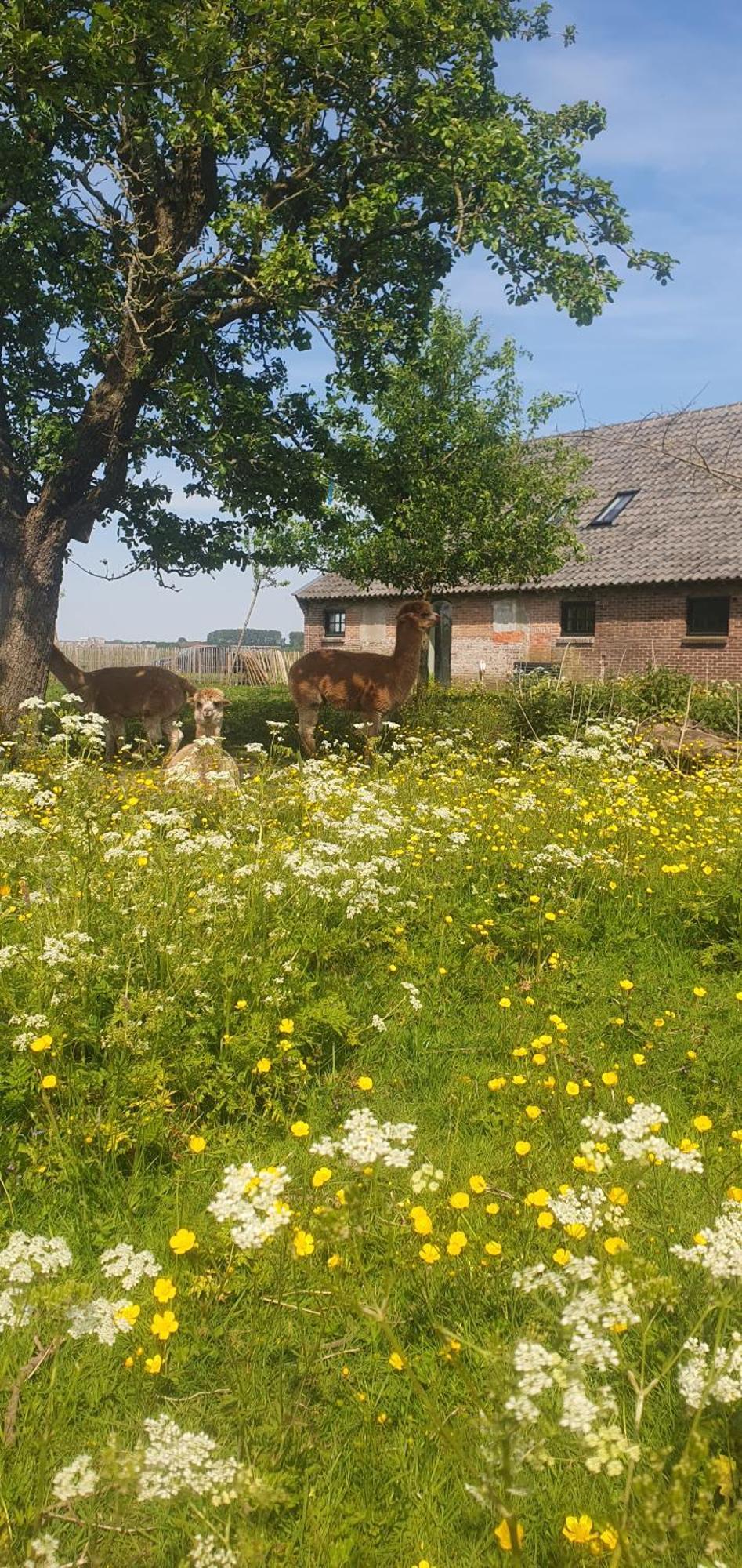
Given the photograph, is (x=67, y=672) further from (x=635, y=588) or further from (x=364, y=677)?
(x=635, y=588)

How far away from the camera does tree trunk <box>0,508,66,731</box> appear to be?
13.6 metres

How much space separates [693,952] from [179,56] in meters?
10.6

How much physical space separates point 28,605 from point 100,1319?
12820 mm

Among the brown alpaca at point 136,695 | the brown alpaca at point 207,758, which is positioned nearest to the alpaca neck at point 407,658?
the brown alpaca at point 136,695

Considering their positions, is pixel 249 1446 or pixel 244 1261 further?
pixel 244 1261

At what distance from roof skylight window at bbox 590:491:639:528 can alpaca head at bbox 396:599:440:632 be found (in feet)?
51.8

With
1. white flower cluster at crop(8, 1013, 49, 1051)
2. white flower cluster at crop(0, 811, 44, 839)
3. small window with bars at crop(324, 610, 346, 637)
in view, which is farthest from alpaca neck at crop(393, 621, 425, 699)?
small window with bars at crop(324, 610, 346, 637)

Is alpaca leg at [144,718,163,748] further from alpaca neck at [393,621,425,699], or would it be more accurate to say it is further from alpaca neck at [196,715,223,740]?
alpaca neck at [393,621,425,699]

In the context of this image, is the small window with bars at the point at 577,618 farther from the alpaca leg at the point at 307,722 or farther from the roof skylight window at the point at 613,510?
the alpaca leg at the point at 307,722

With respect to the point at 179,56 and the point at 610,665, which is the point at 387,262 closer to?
the point at 179,56

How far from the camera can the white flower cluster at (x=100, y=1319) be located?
2127mm

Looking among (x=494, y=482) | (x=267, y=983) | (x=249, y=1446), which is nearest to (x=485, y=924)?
(x=267, y=983)

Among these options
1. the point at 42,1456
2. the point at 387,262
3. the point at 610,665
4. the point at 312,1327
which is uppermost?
the point at 387,262

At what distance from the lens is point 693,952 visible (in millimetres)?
5742
